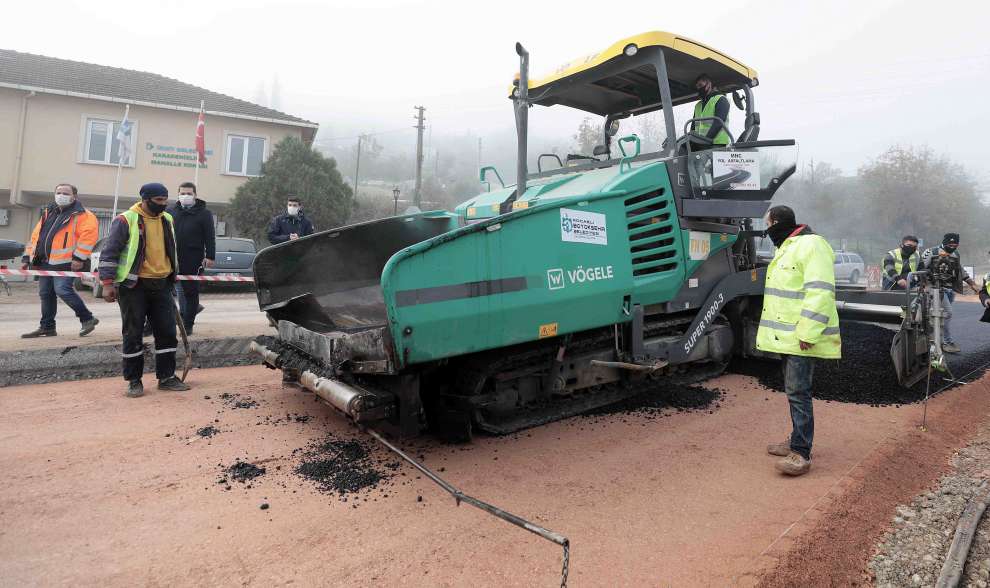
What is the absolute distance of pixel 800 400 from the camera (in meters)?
3.42

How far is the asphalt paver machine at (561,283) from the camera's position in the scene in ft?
10.1

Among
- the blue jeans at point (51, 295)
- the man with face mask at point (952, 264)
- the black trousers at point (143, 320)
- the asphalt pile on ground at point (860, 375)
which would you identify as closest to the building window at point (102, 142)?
the blue jeans at point (51, 295)

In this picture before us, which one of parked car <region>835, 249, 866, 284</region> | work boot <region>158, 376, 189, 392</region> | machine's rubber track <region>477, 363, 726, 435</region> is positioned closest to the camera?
machine's rubber track <region>477, 363, 726, 435</region>

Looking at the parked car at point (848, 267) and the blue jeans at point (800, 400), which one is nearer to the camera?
the blue jeans at point (800, 400)

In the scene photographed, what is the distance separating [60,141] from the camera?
17016 millimetres

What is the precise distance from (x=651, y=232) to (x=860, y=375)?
2.85m

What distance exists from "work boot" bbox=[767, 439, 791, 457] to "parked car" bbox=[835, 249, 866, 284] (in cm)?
1978

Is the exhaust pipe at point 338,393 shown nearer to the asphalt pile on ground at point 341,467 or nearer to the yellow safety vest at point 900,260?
the asphalt pile on ground at point 341,467

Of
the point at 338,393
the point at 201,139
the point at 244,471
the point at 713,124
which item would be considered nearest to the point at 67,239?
the point at 244,471

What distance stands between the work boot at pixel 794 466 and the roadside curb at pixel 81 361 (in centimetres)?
408

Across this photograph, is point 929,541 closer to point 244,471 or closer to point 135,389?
point 244,471

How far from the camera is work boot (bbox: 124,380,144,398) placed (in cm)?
452

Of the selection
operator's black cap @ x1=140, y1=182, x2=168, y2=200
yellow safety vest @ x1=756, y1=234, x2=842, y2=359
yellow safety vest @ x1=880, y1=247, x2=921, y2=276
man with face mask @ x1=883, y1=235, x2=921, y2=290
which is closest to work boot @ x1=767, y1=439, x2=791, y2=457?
yellow safety vest @ x1=756, y1=234, x2=842, y2=359

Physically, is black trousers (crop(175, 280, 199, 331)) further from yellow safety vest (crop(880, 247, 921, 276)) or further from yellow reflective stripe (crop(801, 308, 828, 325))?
yellow safety vest (crop(880, 247, 921, 276))
